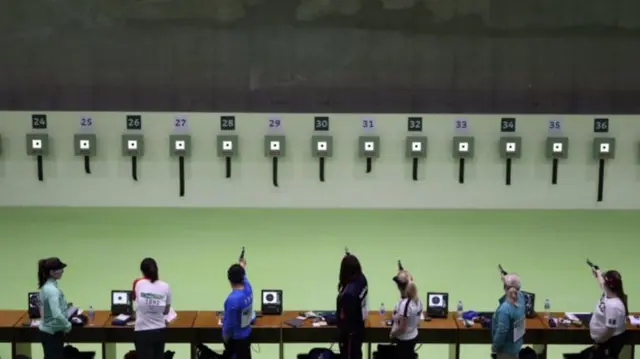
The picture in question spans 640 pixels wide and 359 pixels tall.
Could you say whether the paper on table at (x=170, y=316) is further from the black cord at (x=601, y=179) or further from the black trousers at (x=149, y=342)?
the black cord at (x=601, y=179)

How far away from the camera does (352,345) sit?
5453 millimetres

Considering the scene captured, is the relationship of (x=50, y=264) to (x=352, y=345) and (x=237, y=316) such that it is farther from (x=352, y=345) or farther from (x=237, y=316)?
(x=352, y=345)

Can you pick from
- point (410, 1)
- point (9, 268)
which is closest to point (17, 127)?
point (9, 268)

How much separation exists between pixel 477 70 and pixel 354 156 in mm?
1717

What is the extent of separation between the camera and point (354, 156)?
842cm

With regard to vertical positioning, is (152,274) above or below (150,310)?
above

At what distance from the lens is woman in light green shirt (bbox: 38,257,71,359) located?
17.2ft

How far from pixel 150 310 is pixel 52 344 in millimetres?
773

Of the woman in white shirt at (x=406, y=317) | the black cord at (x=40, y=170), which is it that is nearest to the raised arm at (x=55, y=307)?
the woman in white shirt at (x=406, y=317)

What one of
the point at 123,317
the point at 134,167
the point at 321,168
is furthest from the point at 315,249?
the point at 123,317

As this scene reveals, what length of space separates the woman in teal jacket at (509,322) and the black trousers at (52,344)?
3176mm

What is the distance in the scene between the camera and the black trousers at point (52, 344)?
17.7ft

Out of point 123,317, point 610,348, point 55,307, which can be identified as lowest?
point 610,348

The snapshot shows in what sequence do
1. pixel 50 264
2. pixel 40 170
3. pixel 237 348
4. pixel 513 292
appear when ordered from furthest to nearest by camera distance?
pixel 40 170
pixel 237 348
pixel 50 264
pixel 513 292
